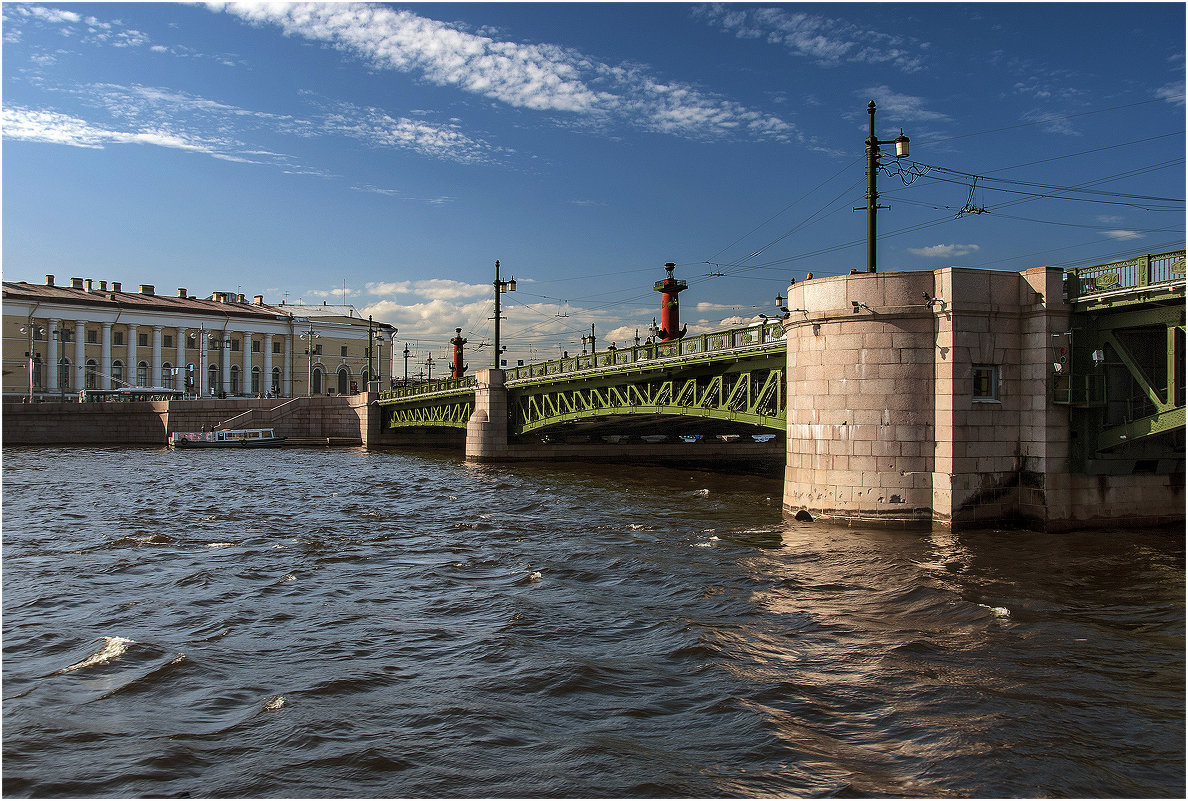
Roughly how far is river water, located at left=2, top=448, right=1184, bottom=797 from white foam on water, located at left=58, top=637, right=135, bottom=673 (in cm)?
4

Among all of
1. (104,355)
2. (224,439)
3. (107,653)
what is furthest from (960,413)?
(104,355)

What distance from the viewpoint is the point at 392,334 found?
102 metres

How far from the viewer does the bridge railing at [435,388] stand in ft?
150

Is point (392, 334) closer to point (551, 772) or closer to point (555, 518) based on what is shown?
point (555, 518)

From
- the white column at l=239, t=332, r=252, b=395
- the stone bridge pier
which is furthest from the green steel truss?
the white column at l=239, t=332, r=252, b=395

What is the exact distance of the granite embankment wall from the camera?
6275 cm

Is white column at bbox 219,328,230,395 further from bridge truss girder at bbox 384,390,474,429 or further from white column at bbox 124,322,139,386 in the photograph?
bridge truss girder at bbox 384,390,474,429

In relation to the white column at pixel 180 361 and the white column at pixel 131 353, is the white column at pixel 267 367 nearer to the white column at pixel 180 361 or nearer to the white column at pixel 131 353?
the white column at pixel 180 361

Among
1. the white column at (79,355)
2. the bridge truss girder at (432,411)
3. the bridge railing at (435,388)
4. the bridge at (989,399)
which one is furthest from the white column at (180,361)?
the bridge at (989,399)

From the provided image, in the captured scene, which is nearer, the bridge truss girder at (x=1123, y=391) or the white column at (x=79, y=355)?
the bridge truss girder at (x=1123, y=391)

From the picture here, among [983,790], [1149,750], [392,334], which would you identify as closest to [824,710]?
[983,790]

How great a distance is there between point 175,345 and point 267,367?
9.17 metres

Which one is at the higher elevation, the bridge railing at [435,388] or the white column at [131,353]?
the white column at [131,353]

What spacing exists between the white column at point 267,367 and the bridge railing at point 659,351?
5611 centimetres
